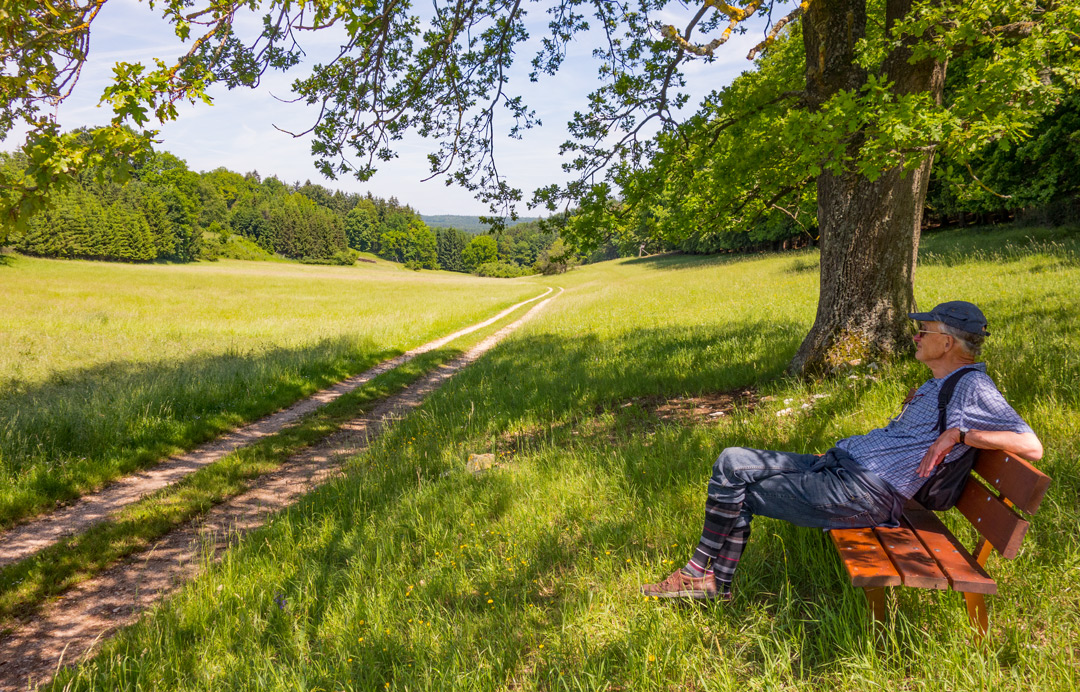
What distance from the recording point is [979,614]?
2.34m

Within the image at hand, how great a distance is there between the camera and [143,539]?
5.32 m

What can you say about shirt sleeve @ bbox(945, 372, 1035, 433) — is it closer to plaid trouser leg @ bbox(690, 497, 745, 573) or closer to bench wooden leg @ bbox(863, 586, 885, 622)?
bench wooden leg @ bbox(863, 586, 885, 622)

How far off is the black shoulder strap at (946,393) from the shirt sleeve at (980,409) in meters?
0.04

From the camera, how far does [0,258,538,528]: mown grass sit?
6.83m

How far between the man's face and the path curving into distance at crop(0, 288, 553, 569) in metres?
7.69

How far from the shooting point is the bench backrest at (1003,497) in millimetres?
2150

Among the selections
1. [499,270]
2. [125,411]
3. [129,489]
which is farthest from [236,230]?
[129,489]

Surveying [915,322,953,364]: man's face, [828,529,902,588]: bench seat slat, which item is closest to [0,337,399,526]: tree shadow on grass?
[828,529,902,588]: bench seat slat

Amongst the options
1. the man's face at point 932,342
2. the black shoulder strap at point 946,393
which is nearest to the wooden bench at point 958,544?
the black shoulder strap at point 946,393

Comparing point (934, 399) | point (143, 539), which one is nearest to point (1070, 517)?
point (934, 399)

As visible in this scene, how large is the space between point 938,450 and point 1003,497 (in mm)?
322

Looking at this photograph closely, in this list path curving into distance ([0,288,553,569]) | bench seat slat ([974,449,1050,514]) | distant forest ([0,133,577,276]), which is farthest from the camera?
distant forest ([0,133,577,276])

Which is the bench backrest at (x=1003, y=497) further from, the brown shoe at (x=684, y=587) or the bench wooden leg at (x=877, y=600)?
the brown shoe at (x=684, y=587)

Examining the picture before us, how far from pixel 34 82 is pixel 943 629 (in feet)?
26.1
